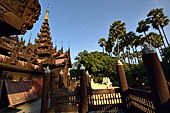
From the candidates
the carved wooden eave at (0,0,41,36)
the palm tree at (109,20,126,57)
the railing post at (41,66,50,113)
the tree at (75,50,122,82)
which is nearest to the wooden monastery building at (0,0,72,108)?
the carved wooden eave at (0,0,41,36)

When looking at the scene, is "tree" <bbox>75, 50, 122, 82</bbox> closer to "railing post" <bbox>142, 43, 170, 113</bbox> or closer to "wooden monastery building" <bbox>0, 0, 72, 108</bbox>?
"wooden monastery building" <bbox>0, 0, 72, 108</bbox>

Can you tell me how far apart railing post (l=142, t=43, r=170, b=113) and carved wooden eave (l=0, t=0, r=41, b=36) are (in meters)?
3.27

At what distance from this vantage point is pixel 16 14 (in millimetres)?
1195

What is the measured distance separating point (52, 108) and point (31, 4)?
20.8 ft

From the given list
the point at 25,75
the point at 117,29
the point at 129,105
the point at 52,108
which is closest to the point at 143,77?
the point at 117,29

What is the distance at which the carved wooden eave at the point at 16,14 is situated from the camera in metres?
1.05

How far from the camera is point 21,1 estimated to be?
124cm

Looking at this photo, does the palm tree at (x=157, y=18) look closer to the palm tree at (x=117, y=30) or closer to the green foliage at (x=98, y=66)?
the palm tree at (x=117, y=30)

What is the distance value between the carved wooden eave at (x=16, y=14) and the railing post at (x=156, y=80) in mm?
3269

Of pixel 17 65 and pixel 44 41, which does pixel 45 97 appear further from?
pixel 44 41

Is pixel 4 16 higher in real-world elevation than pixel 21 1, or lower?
lower

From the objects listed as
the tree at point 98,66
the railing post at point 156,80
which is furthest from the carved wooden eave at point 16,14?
the tree at point 98,66

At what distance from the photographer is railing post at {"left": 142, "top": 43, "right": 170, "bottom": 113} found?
221 cm

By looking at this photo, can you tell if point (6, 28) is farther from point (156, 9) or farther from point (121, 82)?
point (156, 9)
